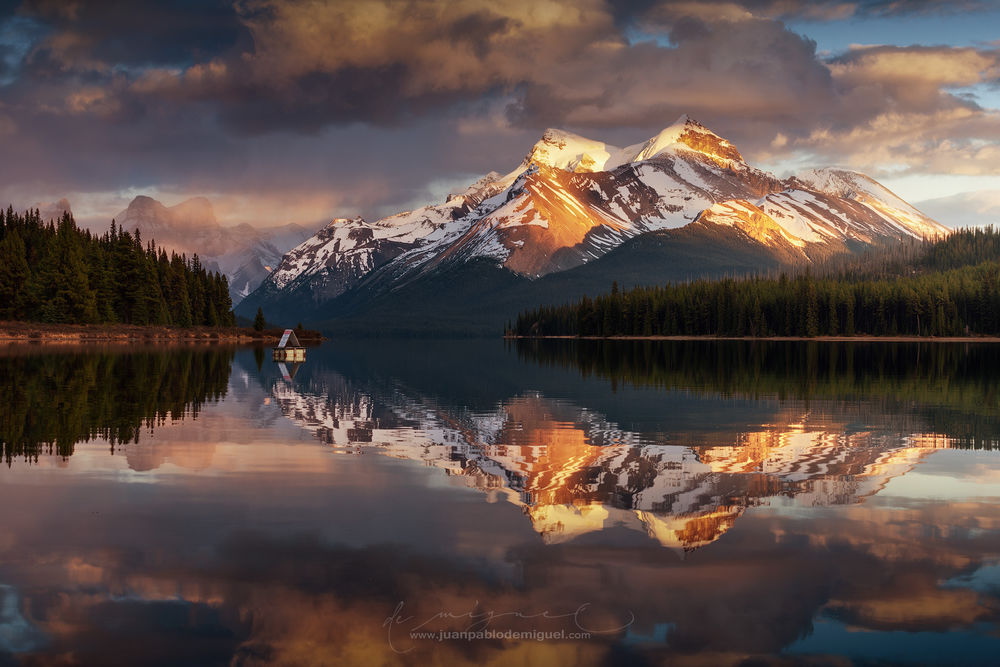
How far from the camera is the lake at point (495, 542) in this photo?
1425cm

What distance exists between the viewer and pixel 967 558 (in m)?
18.8

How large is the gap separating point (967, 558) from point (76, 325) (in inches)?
7707

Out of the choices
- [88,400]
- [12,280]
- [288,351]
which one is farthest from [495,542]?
[12,280]

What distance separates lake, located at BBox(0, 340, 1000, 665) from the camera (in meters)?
14.2

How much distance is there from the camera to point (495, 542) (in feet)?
64.6

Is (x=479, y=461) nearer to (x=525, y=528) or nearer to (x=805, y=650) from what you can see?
(x=525, y=528)

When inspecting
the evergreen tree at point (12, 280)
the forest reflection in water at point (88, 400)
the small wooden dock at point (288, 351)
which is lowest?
the forest reflection in water at point (88, 400)

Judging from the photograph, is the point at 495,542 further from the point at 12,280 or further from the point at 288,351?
the point at 12,280

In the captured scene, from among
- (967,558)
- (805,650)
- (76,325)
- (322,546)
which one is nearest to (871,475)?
(967,558)
